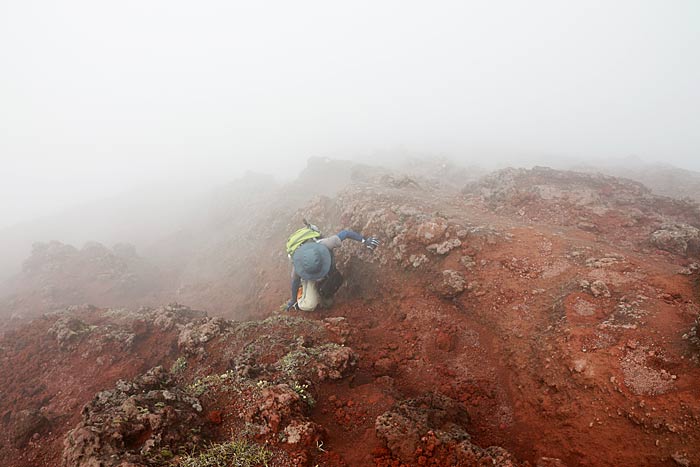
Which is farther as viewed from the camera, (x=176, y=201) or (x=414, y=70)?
(x=414, y=70)

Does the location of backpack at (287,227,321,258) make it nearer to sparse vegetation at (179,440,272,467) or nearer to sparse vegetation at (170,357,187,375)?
sparse vegetation at (170,357,187,375)

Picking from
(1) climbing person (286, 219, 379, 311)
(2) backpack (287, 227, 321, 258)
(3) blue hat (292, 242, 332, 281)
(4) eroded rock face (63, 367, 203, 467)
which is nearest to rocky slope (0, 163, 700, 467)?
(4) eroded rock face (63, 367, 203, 467)

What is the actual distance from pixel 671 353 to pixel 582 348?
1.25m

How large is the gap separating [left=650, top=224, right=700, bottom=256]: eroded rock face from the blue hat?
386 inches

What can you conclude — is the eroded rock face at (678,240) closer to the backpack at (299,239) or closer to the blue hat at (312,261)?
the blue hat at (312,261)

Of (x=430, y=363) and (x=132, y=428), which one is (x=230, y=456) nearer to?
(x=132, y=428)

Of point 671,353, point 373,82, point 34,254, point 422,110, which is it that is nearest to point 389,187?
point 671,353

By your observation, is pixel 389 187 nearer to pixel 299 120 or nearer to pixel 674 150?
pixel 674 150

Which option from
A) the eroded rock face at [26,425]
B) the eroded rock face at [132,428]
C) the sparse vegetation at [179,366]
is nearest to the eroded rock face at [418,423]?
the eroded rock face at [132,428]

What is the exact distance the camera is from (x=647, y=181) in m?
23.9

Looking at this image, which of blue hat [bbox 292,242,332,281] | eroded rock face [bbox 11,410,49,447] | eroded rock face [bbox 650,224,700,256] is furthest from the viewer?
blue hat [bbox 292,242,332,281]

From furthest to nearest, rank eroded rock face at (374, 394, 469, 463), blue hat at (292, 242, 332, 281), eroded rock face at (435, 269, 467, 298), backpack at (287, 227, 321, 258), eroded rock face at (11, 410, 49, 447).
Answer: backpack at (287, 227, 321, 258), blue hat at (292, 242, 332, 281), eroded rock face at (435, 269, 467, 298), eroded rock face at (11, 410, 49, 447), eroded rock face at (374, 394, 469, 463)

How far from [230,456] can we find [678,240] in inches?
489

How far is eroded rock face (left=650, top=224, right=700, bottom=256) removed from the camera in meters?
9.04
